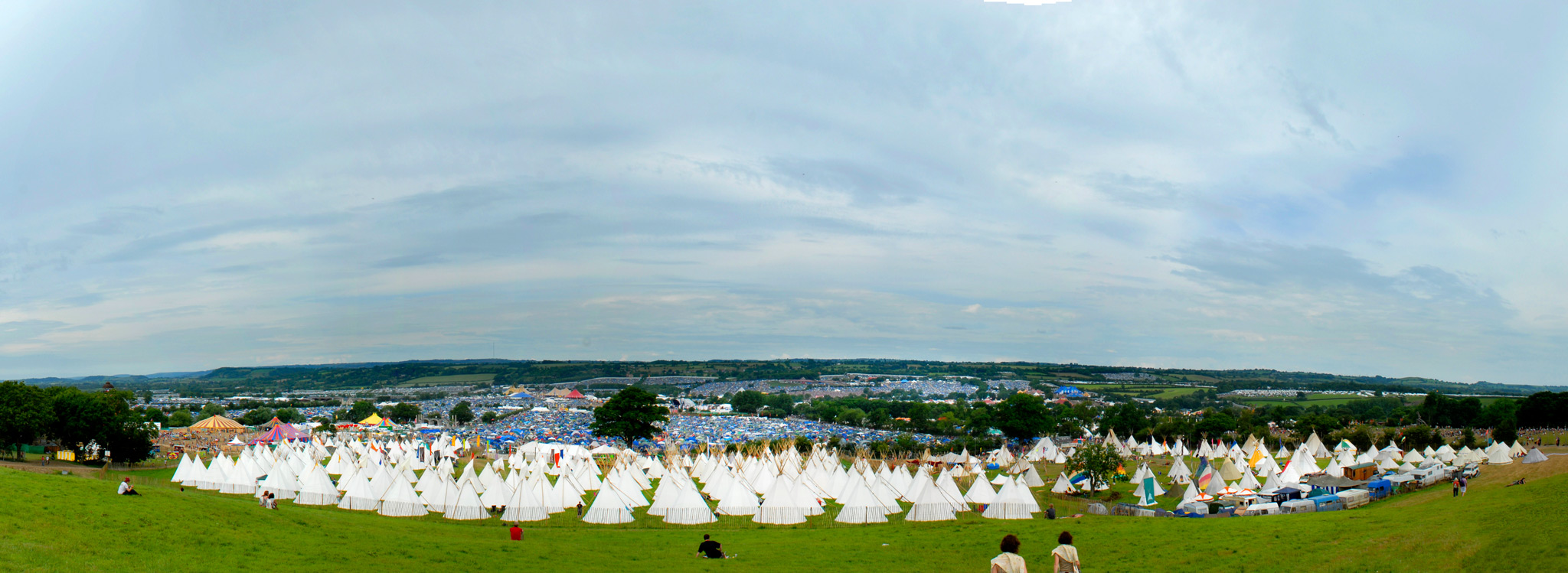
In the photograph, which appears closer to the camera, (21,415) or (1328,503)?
(1328,503)

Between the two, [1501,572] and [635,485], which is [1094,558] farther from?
[635,485]

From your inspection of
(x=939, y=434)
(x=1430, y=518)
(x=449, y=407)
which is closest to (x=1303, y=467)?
(x=1430, y=518)

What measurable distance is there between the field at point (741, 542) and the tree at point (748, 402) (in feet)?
514

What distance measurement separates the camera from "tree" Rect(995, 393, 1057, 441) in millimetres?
93312

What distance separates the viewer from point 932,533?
31516 millimetres

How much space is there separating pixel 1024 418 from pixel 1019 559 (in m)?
87.7

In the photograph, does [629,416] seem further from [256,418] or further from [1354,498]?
[256,418]

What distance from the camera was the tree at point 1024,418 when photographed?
3674 inches

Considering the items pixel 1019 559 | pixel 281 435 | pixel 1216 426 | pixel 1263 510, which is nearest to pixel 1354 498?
pixel 1263 510

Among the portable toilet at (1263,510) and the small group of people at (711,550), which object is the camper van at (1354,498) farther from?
the small group of people at (711,550)

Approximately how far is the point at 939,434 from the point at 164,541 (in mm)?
110826

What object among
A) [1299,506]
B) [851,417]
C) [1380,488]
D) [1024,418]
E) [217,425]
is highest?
[1380,488]

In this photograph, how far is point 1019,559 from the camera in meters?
10.4

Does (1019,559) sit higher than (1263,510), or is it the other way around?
(1019,559)
